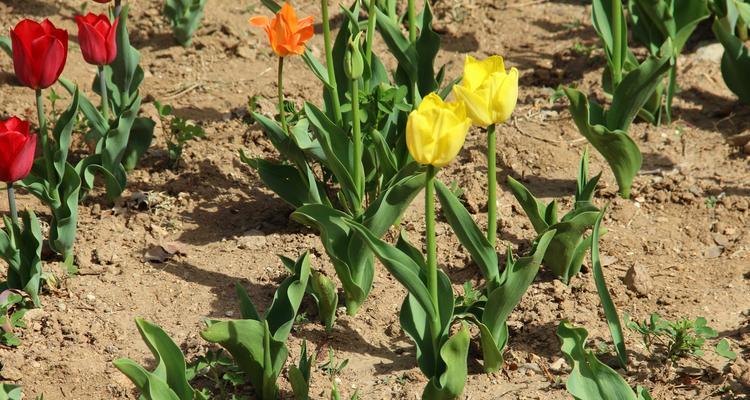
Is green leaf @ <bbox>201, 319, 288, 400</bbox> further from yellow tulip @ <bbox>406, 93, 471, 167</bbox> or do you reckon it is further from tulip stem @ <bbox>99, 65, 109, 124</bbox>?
tulip stem @ <bbox>99, 65, 109, 124</bbox>

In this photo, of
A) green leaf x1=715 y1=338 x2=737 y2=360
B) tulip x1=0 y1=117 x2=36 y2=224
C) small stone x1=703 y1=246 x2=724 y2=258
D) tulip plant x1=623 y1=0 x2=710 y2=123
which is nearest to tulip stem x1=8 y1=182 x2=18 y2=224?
tulip x1=0 y1=117 x2=36 y2=224

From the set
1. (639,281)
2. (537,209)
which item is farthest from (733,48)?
(537,209)

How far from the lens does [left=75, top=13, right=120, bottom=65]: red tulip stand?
137 inches

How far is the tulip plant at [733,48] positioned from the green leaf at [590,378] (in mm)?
1869

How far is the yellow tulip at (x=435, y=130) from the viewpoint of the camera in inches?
90.4

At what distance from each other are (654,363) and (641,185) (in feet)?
3.46

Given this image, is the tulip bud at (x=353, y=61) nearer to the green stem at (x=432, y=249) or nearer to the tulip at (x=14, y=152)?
the green stem at (x=432, y=249)

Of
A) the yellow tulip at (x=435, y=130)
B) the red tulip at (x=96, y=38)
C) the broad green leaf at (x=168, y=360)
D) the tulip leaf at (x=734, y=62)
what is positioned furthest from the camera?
the tulip leaf at (x=734, y=62)

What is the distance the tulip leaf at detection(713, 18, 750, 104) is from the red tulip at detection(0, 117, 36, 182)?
Answer: 2476 mm

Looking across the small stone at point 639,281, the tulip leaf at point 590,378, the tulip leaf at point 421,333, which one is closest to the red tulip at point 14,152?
the tulip leaf at point 421,333

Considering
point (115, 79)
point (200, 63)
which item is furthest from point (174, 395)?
point (200, 63)

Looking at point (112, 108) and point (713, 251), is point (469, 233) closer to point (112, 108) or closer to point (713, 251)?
point (713, 251)

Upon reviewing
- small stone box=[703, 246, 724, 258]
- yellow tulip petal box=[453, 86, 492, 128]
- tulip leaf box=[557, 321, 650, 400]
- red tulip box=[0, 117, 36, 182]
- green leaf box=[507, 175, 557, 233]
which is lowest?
small stone box=[703, 246, 724, 258]

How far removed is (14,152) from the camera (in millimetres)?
2938
